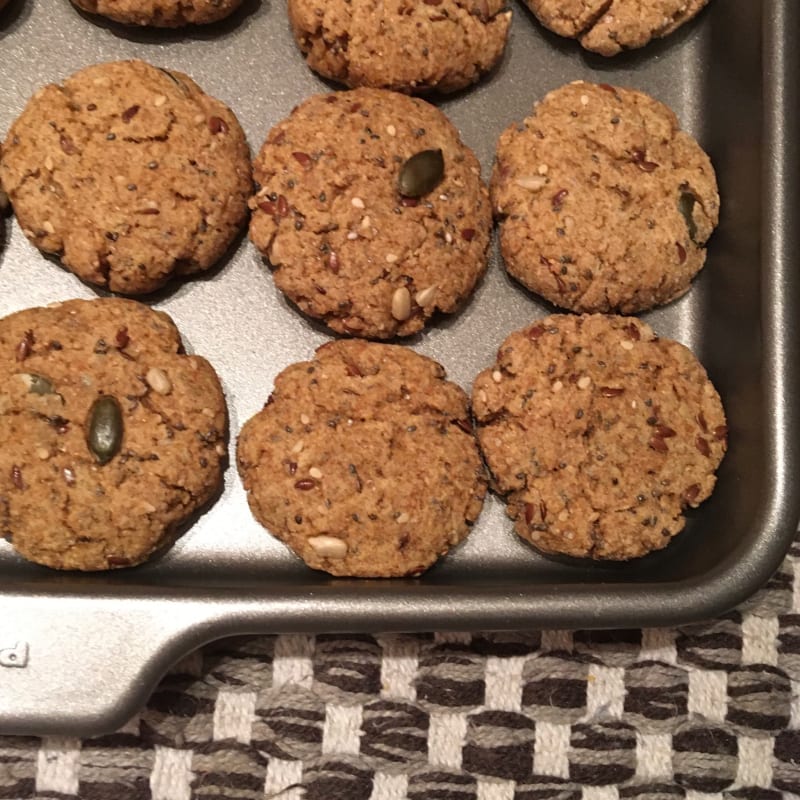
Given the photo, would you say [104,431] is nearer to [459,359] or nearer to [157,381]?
[157,381]

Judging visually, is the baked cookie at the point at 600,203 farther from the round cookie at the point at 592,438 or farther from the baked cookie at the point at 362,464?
the baked cookie at the point at 362,464

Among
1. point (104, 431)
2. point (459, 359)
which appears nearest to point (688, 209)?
point (459, 359)

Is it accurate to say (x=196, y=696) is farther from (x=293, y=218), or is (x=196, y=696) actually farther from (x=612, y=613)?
(x=293, y=218)

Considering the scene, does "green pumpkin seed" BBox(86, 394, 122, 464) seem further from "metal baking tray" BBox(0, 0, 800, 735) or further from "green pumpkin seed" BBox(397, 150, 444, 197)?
"green pumpkin seed" BBox(397, 150, 444, 197)

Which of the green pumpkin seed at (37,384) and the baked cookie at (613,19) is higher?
the baked cookie at (613,19)

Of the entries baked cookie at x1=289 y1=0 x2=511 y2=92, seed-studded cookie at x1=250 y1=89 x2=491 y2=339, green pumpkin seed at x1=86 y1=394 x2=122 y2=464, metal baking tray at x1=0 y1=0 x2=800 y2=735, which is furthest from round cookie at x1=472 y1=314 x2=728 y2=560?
green pumpkin seed at x1=86 y1=394 x2=122 y2=464

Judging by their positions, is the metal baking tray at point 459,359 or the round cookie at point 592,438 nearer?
the metal baking tray at point 459,359

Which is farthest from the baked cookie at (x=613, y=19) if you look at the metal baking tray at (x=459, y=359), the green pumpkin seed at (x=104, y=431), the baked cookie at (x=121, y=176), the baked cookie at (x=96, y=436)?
the green pumpkin seed at (x=104, y=431)
